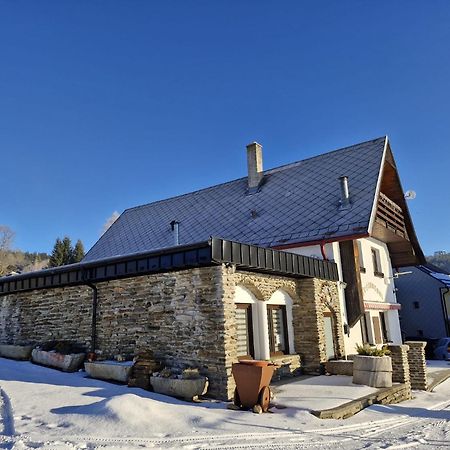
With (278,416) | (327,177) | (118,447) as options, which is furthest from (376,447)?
(327,177)

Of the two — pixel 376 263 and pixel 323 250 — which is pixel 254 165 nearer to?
pixel 376 263

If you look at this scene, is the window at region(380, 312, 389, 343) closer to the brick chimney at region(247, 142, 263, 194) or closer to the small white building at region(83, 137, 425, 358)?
the small white building at region(83, 137, 425, 358)

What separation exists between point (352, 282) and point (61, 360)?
8.95 metres

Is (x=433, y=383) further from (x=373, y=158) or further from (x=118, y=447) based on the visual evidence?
(x=118, y=447)

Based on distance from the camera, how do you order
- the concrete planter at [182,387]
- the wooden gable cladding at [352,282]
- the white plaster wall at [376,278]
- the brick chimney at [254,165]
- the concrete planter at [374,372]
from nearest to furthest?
the concrete planter at [182,387], the concrete planter at [374,372], the wooden gable cladding at [352,282], the white plaster wall at [376,278], the brick chimney at [254,165]

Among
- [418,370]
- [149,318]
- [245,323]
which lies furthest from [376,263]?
[149,318]

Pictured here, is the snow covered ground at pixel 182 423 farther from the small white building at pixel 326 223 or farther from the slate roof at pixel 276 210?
the slate roof at pixel 276 210

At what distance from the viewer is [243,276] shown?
986 centimetres

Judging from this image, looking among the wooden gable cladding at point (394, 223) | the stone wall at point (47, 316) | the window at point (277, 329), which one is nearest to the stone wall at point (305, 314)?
the window at point (277, 329)

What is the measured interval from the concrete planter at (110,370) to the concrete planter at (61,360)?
614mm

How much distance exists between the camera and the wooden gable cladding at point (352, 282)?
1361 cm

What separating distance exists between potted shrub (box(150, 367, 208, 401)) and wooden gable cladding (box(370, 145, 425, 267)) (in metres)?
9.90

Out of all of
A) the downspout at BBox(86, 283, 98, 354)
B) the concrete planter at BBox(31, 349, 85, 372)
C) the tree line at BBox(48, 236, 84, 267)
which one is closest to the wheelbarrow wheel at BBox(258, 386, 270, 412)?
the downspout at BBox(86, 283, 98, 354)

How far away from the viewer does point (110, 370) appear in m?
9.35
